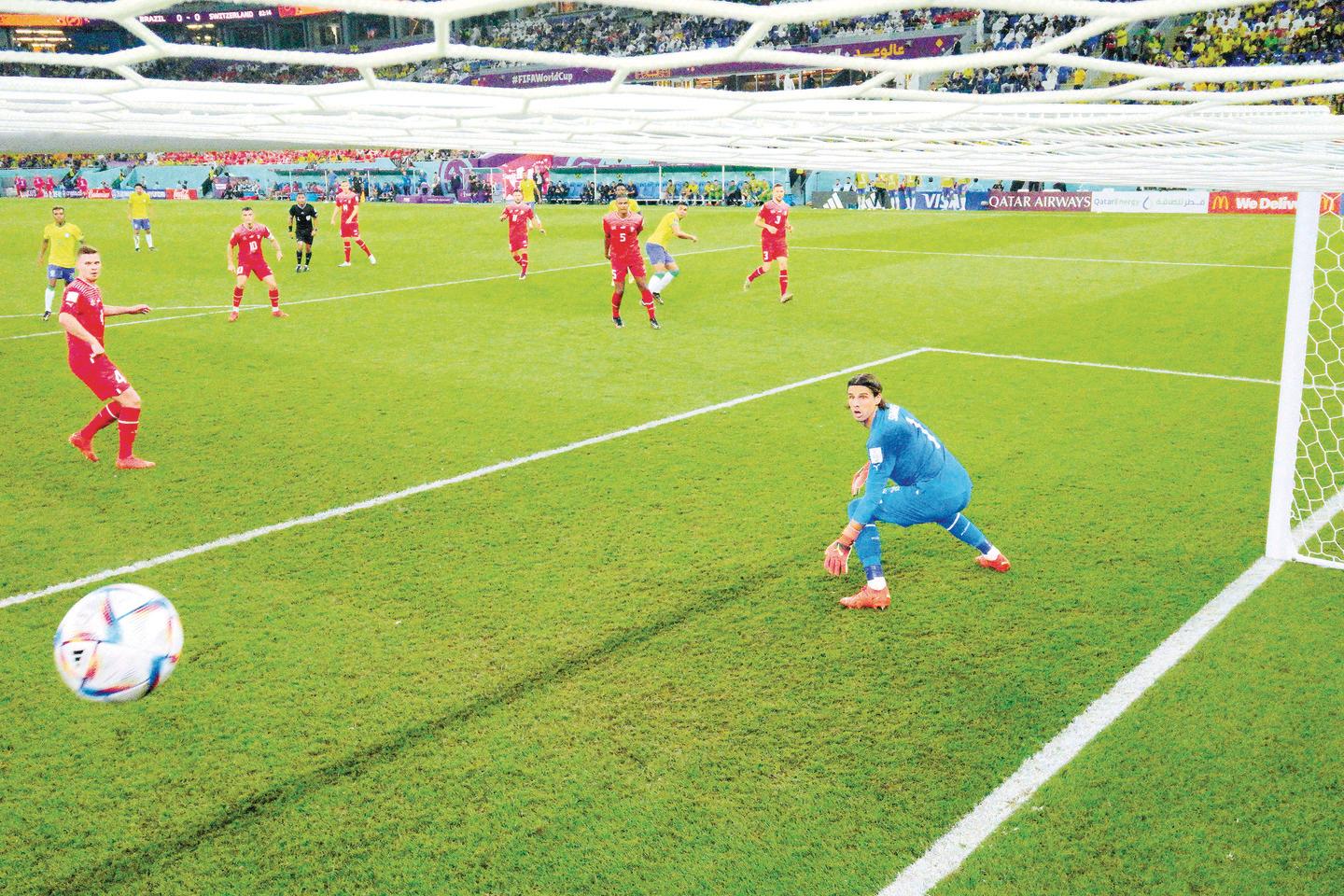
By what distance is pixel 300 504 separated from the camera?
23.2ft

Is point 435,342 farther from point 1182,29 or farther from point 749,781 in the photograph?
point 1182,29

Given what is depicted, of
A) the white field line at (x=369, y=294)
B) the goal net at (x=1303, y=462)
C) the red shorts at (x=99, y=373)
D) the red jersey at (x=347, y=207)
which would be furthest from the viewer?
the red jersey at (x=347, y=207)

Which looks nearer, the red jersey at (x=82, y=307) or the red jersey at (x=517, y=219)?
the red jersey at (x=82, y=307)

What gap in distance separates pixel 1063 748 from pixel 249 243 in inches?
507

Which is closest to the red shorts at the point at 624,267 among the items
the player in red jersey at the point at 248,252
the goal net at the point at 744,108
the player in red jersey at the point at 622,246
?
the player in red jersey at the point at 622,246

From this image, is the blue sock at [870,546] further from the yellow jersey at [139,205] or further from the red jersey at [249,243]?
the yellow jersey at [139,205]

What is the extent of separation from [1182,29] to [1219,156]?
109 ft

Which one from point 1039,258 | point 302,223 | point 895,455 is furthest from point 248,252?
point 1039,258

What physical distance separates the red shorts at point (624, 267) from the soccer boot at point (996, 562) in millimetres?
8872

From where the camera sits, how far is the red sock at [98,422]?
7969 millimetres

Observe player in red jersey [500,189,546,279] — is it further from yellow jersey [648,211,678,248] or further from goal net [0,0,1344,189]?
goal net [0,0,1344,189]

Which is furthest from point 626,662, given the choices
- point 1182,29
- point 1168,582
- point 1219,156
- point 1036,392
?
point 1182,29

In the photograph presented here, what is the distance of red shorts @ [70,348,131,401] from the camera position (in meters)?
7.75

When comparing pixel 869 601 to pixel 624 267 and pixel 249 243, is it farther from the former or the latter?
pixel 249 243
